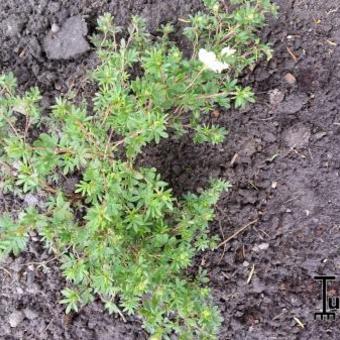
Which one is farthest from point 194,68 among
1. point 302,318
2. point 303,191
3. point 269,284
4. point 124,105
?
point 302,318

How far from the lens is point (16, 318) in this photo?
113 inches

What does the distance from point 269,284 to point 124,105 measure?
1.34 meters

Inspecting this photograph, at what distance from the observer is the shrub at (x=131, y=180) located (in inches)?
81.8

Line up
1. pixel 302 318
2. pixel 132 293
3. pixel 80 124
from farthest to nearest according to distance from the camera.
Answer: pixel 302 318
pixel 132 293
pixel 80 124

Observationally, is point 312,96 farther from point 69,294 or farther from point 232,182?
Answer: point 69,294

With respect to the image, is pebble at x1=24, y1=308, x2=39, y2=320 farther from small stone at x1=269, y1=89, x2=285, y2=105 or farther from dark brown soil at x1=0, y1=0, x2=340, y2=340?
small stone at x1=269, y1=89, x2=285, y2=105

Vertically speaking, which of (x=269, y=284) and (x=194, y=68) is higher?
(x=194, y=68)

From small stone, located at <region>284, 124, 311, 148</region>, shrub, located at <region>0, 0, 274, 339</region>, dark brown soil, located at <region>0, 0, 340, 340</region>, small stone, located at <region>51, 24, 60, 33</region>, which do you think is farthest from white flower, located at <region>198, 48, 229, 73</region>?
small stone, located at <region>51, 24, 60, 33</region>

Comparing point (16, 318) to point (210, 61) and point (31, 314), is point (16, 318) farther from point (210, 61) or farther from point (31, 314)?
point (210, 61)

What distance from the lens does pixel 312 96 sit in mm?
2842

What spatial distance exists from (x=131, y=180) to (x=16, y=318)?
1.23 meters

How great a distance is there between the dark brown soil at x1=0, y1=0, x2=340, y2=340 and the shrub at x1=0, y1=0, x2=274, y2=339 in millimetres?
296

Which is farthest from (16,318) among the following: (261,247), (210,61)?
(210,61)

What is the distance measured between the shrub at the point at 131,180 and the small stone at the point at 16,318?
0.55 metres
